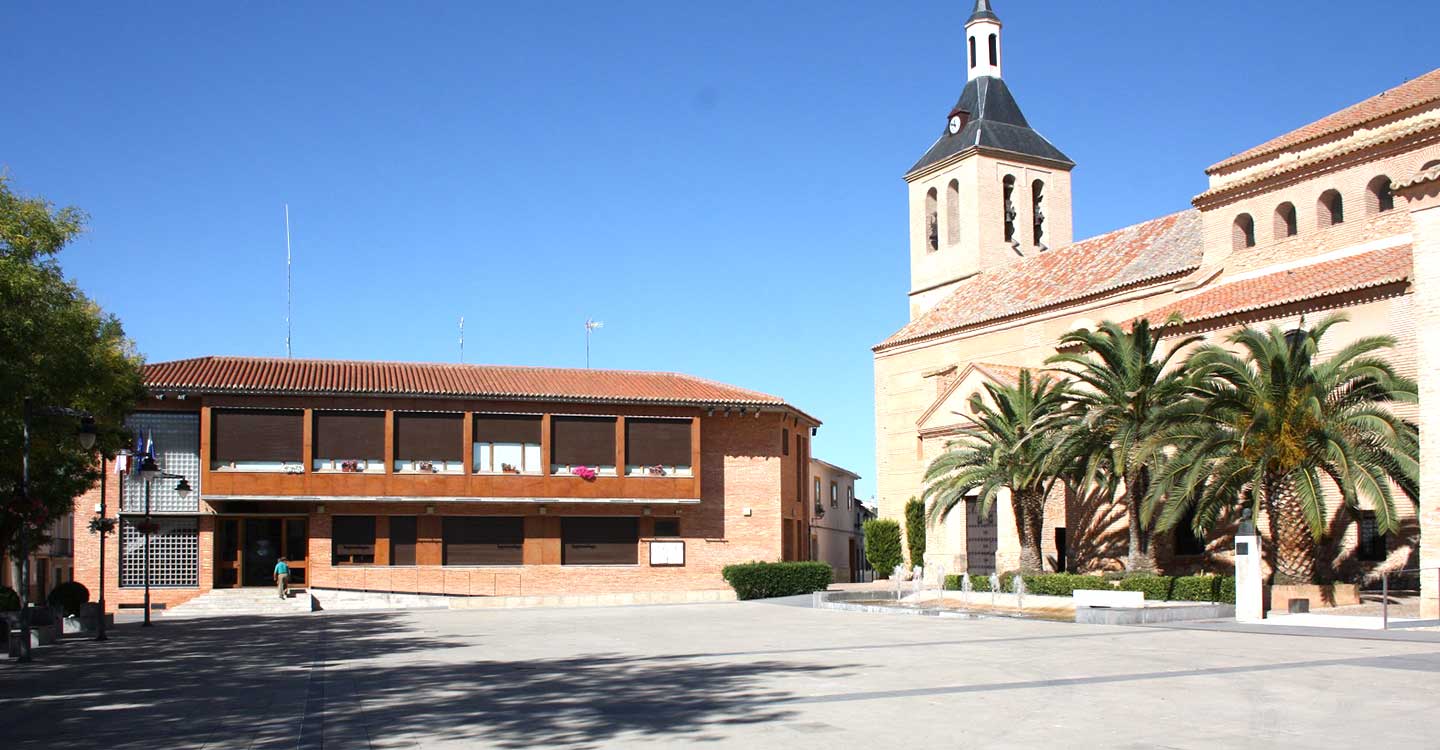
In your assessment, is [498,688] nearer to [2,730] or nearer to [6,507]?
[2,730]

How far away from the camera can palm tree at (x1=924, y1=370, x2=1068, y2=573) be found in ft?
105

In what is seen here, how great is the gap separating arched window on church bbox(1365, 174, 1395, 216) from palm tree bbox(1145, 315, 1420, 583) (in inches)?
279

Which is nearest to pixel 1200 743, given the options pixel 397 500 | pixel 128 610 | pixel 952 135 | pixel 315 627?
pixel 315 627

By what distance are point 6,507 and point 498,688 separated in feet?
40.4

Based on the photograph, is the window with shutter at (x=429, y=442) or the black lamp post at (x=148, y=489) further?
the window with shutter at (x=429, y=442)

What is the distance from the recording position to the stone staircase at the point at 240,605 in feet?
117

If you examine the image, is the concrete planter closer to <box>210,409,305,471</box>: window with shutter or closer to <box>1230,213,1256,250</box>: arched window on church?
<box>1230,213,1256,250</box>: arched window on church

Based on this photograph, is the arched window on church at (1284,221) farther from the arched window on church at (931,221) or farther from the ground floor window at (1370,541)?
the arched window on church at (931,221)

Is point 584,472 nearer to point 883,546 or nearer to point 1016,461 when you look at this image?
point 883,546

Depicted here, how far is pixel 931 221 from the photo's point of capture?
56625 millimetres

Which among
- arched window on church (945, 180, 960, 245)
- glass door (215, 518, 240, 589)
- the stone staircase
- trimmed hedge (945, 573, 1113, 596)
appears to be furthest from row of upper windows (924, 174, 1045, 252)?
glass door (215, 518, 240, 589)

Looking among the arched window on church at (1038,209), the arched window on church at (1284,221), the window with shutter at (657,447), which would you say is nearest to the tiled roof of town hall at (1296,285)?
the arched window on church at (1284,221)

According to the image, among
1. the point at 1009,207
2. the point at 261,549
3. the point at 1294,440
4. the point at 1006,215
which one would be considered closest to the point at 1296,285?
the point at 1294,440

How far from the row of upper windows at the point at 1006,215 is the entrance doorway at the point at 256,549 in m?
29.7
